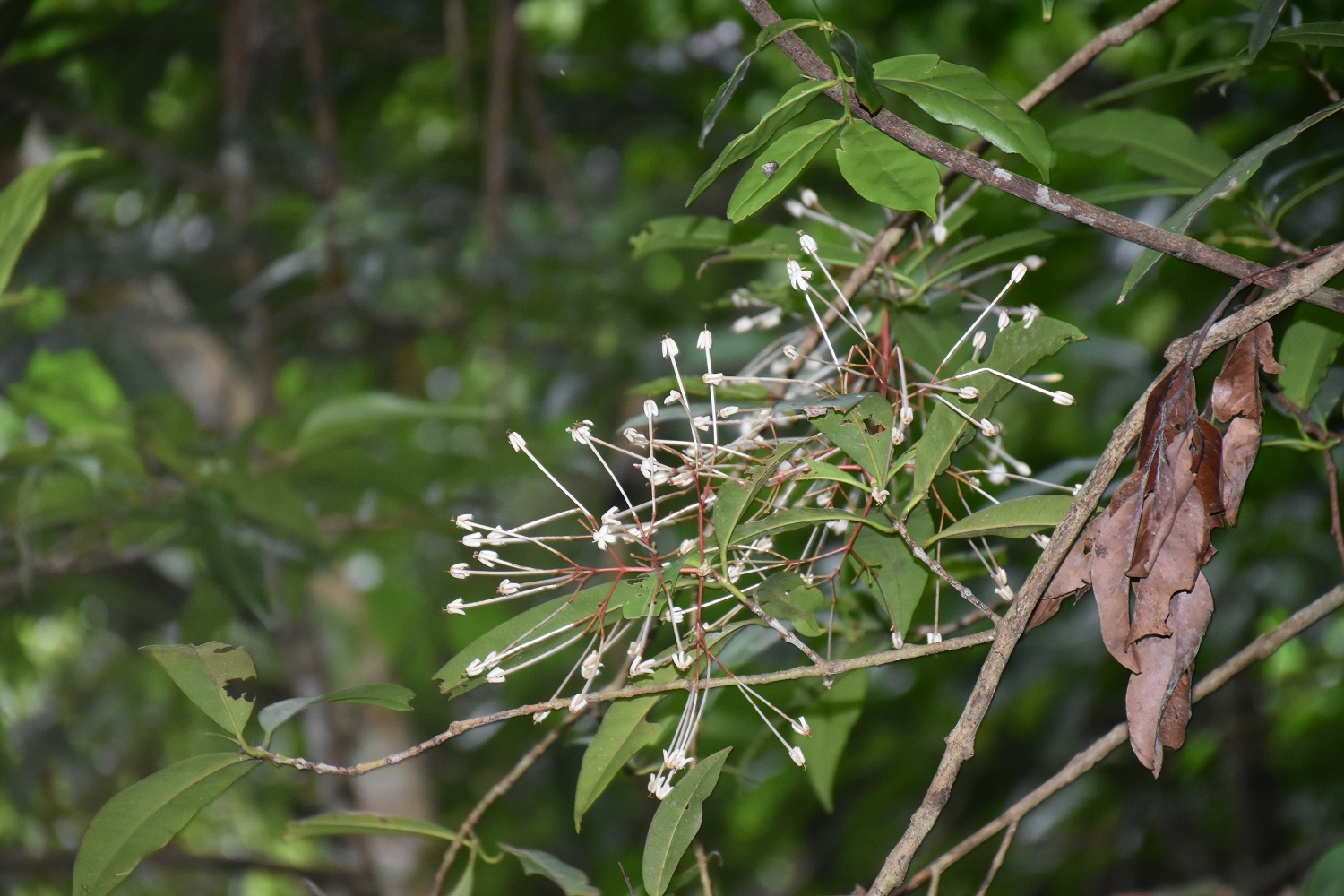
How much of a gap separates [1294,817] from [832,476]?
1517mm

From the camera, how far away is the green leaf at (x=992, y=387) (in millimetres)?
410

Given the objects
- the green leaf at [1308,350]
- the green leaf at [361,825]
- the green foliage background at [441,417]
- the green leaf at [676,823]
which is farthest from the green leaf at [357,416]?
the green leaf at [1308,350]

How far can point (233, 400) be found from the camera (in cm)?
148

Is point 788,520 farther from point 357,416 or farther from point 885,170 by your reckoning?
point 357,416

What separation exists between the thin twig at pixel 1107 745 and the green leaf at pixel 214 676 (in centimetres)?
31

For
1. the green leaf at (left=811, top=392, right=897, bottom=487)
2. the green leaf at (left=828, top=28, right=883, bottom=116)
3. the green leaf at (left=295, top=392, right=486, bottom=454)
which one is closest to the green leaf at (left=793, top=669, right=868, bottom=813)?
the green leaf at (left=811, top=392, right=897, bottom=487)

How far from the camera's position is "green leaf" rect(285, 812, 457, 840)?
53cm

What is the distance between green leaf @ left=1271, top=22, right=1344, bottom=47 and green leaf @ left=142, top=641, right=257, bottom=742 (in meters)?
0.54

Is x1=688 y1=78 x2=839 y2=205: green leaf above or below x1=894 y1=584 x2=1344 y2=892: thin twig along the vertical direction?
above

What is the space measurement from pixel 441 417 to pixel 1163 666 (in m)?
0.81

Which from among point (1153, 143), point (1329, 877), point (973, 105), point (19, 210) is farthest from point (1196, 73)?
point (19, 210)

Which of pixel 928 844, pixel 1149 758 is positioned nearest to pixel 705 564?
pixel 1149 758

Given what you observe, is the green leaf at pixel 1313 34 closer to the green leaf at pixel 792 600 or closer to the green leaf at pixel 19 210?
the green leaf at pixel 792 600

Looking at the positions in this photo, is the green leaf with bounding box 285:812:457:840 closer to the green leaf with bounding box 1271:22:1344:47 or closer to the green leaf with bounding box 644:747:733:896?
the green leaf with bounding box 644:747:733:896
